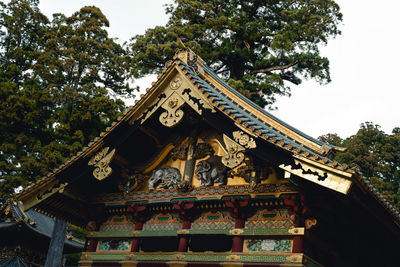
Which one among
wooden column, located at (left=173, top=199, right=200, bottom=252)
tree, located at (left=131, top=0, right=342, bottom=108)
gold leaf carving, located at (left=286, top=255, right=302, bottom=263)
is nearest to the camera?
gold leaf carving, located at (left=286, top=255, right=302, bottom=263)

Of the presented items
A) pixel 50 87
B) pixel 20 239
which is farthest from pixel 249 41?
pixel 20 239

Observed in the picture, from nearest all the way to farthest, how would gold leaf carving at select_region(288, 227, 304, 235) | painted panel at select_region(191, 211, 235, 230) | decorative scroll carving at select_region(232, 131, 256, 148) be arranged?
gold leaf carving at select_region(288, 227, 304, 235) < decorative scroll carving at select_region(232, 131, 256, 148) < painted panel at select_region(191, 211, 235, 230)

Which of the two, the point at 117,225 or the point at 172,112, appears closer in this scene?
the point at 172,112

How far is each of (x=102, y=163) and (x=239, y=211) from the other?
3.24 m

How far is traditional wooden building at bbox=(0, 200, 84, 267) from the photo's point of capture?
18.1 meters

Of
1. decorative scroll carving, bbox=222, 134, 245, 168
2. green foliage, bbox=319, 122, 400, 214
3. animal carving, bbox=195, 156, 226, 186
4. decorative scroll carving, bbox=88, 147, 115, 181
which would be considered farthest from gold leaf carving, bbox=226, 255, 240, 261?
green foliage, bbox=319, 122, 400, 214

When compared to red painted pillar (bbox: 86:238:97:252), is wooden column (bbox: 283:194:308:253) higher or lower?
higher

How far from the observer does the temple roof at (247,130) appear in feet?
24.7

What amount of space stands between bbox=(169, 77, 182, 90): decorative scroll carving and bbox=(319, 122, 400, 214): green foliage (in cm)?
2036

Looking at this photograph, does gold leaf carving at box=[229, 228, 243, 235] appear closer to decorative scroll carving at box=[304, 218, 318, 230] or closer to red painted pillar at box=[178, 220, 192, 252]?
red painted pillar at box=[178, 220, 192, 252]

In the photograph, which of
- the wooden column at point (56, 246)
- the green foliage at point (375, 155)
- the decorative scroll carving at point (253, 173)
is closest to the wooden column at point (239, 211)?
the decorative scroll carving at point (253, 173)

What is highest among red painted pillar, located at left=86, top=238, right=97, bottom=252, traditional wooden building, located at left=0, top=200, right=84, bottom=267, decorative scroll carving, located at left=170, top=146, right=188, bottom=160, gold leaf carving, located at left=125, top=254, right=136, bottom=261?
decorative scroll carving, located at left=170, top=146, right=188, bottom=160

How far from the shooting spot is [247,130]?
8.48 meters

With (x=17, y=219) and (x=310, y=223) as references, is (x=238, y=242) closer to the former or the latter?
(x=310, y=223)
